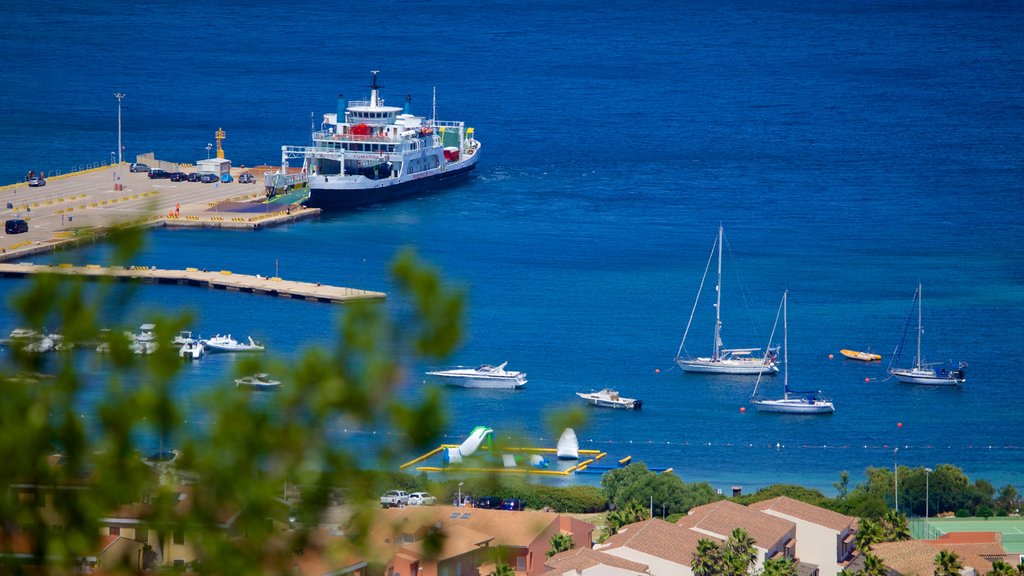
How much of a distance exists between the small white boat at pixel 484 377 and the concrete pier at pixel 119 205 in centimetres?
1387

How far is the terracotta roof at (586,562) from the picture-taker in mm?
22812

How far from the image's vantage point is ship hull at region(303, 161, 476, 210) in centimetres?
5644

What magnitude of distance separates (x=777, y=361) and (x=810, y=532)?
1388 cm

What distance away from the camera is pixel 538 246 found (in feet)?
170

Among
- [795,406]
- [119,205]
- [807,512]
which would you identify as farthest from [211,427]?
[119,205]

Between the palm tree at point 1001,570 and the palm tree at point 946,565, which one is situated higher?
the palm tree at point 1001,570

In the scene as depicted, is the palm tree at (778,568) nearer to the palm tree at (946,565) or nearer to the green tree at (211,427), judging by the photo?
the palm tree at (946,565)

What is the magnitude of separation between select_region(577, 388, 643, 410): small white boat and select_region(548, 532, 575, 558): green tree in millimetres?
10925

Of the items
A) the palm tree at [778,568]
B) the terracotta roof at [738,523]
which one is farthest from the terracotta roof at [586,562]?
the terracotta roof at [738,523]

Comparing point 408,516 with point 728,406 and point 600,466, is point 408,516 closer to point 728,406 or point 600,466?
point 600,466

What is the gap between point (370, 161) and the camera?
58812 millimetres

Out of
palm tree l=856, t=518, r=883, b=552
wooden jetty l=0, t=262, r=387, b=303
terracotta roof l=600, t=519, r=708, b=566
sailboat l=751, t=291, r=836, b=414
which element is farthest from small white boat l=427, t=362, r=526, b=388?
palm tree l=856, t=518, r=883, b=552

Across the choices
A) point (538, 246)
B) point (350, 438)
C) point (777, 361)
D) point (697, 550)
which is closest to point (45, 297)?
point (350, 438)

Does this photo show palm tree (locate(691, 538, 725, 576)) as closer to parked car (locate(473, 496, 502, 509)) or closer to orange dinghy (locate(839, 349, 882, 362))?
parked car (locate(473, 496, 502, 509))
